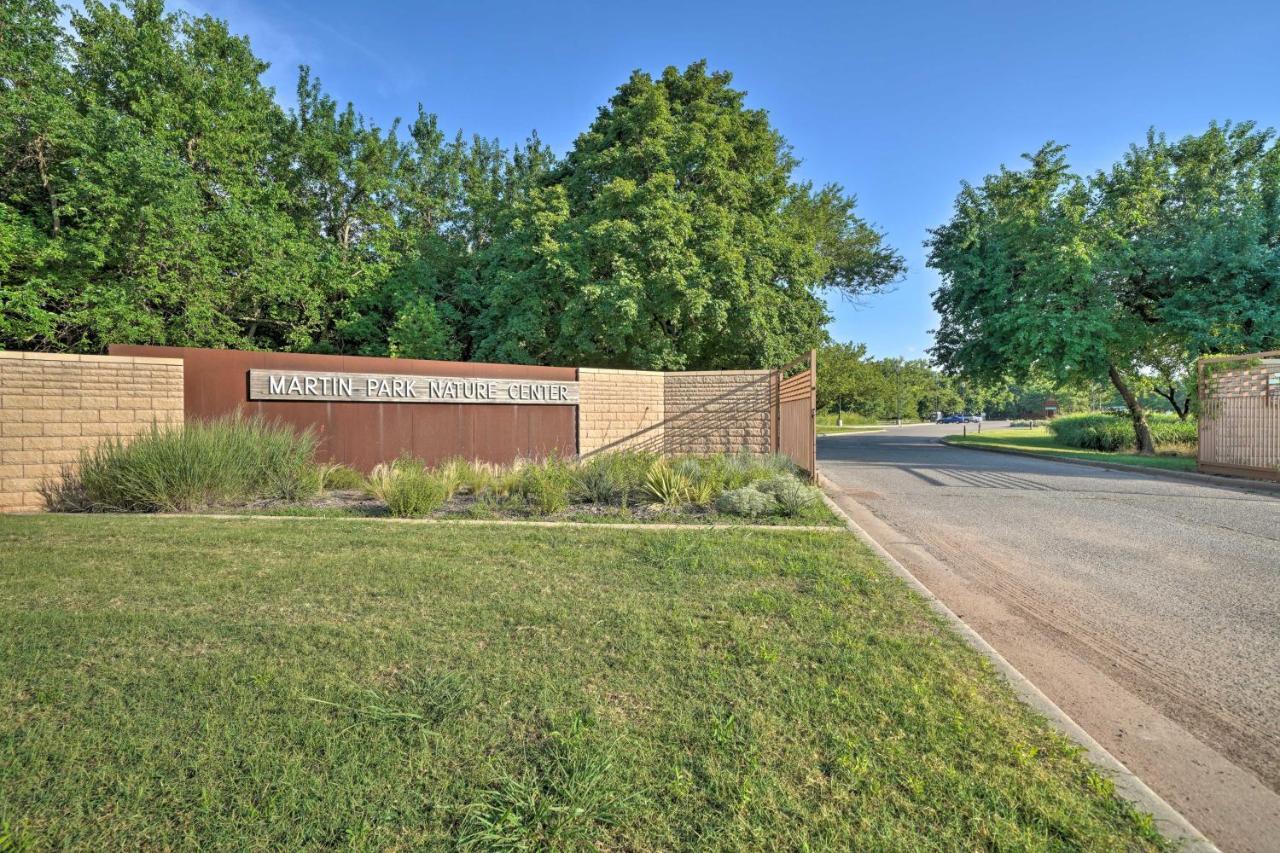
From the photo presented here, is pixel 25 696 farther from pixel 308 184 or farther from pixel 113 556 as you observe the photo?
pixel 308 184

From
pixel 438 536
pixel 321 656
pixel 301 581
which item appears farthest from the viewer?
pixel 438 536

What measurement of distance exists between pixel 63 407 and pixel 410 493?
236 inches

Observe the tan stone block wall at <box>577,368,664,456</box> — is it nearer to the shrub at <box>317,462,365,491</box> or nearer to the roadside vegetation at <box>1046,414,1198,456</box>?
the shrub at <box>317,462,365,491</box>

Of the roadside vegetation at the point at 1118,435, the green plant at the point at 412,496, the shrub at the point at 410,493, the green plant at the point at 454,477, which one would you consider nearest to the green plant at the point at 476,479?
the green plant at the point at 454,477

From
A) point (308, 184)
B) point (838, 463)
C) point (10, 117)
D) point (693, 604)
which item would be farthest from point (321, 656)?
point (308, 184)

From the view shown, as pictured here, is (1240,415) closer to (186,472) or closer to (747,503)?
(747,503)

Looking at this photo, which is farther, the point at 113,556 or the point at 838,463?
the point at 838,463

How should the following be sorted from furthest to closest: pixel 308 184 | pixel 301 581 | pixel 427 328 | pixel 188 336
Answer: pixel 308 184, pixel 427 328, pixel 188 336, pixel 301 581

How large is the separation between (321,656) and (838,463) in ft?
52.8

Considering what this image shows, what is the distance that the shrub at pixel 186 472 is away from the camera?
8188 millimetres

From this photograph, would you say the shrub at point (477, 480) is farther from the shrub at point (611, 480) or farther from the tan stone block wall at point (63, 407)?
the tan stone block wall at point (63, 407)

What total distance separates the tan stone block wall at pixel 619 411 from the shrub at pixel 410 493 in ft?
17.9

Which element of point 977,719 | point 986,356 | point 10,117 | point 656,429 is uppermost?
point 10,117

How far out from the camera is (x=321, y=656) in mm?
3398
